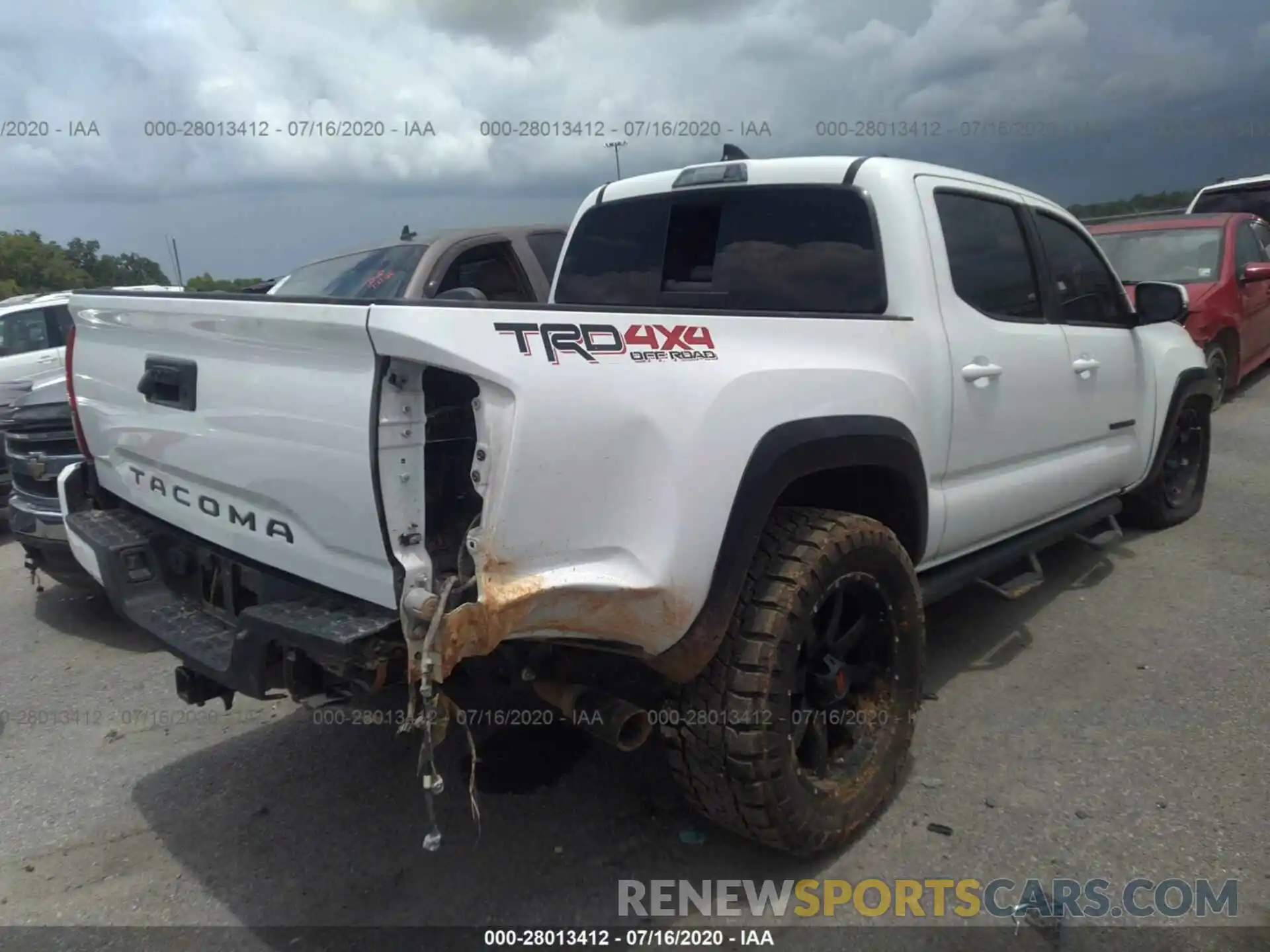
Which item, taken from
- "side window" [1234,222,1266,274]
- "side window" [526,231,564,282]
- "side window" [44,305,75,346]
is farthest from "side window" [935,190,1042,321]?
"side window" [44,305,75,346]

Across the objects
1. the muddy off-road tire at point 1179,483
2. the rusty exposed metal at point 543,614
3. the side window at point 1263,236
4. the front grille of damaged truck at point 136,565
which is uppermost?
the side window at point 1263,236

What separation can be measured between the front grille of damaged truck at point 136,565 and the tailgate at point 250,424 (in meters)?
0.13

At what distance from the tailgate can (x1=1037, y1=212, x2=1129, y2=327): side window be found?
3126 mm

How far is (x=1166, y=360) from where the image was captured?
499 cm

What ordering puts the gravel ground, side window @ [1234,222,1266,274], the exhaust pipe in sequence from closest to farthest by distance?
the exhaust pipe, the gravel ground, side window @ [1234,222,1266,274]

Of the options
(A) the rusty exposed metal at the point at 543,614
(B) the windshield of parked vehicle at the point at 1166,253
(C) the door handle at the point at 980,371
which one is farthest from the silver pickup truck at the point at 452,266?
(B) the windshield of parked vehicle at the point at 1166,253

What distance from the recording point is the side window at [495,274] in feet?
20.6

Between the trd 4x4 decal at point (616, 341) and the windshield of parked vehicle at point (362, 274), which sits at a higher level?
the windshield of parked vehicle at point (362, 274)

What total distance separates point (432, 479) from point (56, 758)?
249 cm

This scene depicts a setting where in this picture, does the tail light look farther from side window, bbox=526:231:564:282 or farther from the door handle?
side window, bbox=526:231:564:282

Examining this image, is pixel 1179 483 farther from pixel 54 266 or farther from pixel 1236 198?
pixel 54 266

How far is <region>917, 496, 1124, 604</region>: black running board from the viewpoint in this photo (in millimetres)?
3445

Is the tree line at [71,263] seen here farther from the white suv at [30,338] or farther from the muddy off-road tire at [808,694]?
the muddy off-road tire at [808,694]

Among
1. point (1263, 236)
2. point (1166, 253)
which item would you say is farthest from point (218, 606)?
point (1263, 236)
